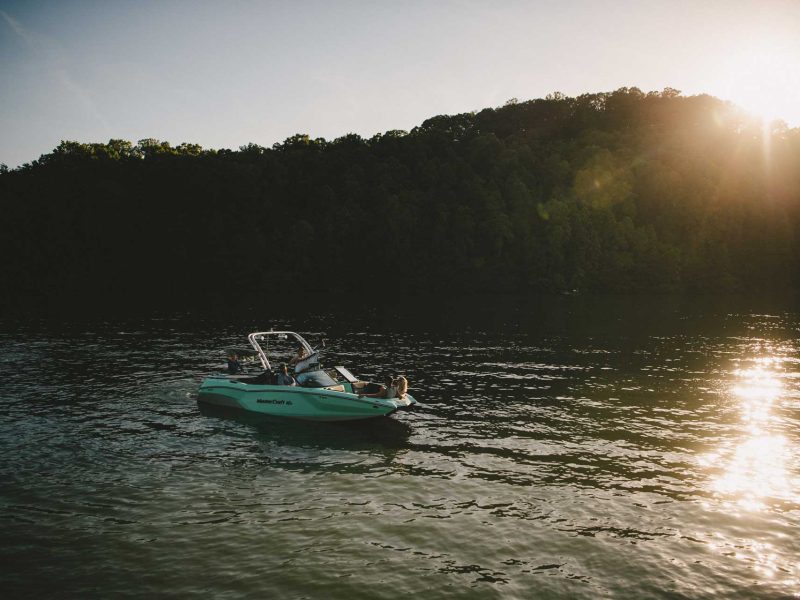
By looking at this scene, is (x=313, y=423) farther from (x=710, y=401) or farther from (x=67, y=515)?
(x=710, y=401)

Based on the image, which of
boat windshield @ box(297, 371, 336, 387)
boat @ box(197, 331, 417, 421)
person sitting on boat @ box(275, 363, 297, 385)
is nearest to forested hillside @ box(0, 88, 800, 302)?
boat @ box(197, 331, 417, 421)

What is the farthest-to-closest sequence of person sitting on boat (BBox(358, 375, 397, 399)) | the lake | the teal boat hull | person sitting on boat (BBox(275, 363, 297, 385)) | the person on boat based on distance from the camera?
the person on boat, person sitting on boat (BBox(275, 363, 297, 385)), person sitting on boat (BBox(358, 375, 397, 399)), the teal boat hull, the lake

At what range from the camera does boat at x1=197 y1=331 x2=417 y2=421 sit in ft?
87.5

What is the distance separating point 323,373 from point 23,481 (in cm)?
1337

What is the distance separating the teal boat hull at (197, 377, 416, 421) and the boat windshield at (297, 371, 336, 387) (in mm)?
840

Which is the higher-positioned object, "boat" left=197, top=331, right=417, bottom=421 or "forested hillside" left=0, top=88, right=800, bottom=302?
"forested hillside" left=0, top=88, right=800, bottom=302

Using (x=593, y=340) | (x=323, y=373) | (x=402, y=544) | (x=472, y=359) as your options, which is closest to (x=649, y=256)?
(x=593, y=340)

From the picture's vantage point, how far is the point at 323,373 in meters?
28.9

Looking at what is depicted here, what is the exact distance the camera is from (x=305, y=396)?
1081 inches

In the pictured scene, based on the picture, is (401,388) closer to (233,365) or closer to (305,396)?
(305,396)

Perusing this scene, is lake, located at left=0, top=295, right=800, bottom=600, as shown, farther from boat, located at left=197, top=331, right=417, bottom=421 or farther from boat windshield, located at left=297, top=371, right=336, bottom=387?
boat windshield, located at left=297, top=371, right=336, bottom=387

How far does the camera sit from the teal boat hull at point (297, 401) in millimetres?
26531

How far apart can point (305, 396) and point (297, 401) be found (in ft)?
1.95

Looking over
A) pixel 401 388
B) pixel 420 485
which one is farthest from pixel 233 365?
pixel 420 485
